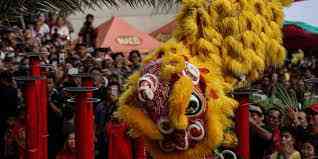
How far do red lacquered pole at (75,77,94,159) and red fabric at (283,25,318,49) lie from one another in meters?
5.87

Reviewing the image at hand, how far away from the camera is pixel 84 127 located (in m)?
2.90

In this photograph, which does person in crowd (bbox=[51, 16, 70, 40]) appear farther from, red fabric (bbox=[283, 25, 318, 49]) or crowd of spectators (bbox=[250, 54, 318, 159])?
crowd of spectators (bbox=[250, 54, 318, 159])

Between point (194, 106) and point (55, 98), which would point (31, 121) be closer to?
point (194, 106)

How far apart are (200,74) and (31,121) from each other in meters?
1.01

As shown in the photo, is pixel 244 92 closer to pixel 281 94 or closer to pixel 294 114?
pixel 294 114

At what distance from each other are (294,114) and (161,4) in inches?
79.5

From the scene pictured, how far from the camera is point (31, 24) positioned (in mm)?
7898

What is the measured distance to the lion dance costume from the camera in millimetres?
2578

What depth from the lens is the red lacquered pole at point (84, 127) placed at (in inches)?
113

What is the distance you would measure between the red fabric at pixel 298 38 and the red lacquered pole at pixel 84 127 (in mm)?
5865

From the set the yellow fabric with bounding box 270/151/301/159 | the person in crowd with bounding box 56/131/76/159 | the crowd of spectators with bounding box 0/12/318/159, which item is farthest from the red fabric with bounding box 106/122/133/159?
the yellow fabric with bounding box 270/151/301/159

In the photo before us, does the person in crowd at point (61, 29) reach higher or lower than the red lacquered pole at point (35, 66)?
higher

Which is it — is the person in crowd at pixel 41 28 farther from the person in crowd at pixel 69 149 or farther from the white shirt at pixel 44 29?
the person in crowd at pixel 69 149

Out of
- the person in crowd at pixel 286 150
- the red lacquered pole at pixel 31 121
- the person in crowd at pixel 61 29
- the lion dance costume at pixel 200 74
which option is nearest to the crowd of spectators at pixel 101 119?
the person in crowd at pixel 286 150
